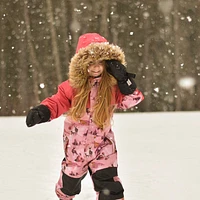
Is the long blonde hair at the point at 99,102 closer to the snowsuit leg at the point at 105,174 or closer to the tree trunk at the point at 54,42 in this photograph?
the snowsuit leg at the point at 105,174

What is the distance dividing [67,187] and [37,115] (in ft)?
1.61

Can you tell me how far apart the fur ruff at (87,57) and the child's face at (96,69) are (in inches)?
0.8

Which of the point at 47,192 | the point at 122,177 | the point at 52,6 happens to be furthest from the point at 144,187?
the point at 52,6

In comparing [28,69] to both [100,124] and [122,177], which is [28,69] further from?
[100,124]

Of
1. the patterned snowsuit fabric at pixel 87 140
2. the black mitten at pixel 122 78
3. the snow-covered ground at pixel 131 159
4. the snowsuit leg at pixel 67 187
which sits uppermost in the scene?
the black mitten at pixel 122 78

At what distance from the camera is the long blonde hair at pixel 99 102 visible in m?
1.90

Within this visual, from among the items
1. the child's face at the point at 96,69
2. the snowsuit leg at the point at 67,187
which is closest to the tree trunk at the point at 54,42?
the snowsuit leg at the point at 67,187

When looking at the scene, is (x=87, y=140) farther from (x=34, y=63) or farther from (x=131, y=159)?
(x=34, y=63)

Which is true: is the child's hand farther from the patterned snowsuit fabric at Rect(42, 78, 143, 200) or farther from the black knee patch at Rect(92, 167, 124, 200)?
the black knee patch at Rect(92, 167, 124, 200)

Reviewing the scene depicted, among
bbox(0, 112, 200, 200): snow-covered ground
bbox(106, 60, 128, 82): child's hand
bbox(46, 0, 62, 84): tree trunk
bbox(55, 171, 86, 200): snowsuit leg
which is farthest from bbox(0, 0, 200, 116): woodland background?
bbox(106, 60, 128, 82): child's hand

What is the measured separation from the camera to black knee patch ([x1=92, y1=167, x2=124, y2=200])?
1.95 meters

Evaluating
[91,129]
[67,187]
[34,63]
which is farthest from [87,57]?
[34,63]

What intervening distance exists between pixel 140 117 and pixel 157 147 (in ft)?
5.19

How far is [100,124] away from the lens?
192 centimetres
